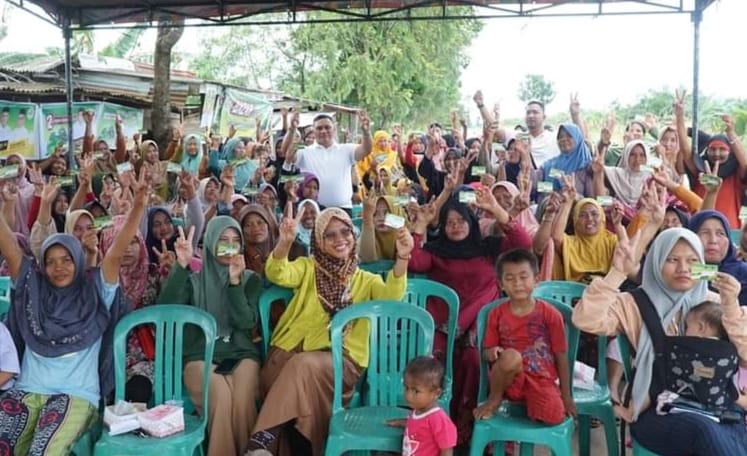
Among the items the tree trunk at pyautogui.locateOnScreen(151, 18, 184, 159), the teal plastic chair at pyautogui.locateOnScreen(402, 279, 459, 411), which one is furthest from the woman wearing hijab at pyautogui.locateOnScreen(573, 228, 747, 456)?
the tree trunk at pyautogui.locateOnScreen(151, 18, 184, 159)

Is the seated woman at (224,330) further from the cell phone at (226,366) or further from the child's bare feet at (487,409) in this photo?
the child's bare feet at (487,409)

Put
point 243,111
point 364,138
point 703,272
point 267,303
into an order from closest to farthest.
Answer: point 703,272 < point 267,303 < point 364,138 < point 243,111

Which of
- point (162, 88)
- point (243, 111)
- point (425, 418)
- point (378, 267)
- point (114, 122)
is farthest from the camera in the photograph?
point (243, 111)

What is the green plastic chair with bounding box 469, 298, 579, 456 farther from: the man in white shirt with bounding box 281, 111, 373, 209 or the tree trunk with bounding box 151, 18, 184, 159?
the tree trunk with bounding box 151, 18, 184, 159

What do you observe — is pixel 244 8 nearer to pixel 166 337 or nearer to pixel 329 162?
pixel 329 162

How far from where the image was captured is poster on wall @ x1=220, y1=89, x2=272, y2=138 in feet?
37.6

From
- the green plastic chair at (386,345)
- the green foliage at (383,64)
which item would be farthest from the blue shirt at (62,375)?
the green foliage at (383,64)

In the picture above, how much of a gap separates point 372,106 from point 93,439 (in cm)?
1494

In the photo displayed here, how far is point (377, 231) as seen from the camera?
165 inches

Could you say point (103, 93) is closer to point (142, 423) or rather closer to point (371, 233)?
point (371, 233)

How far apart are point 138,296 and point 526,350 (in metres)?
2.01

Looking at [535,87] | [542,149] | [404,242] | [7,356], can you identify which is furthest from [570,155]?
[535,87]

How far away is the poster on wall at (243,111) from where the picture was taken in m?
11.5

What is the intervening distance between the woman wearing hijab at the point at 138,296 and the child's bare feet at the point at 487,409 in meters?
1.47
